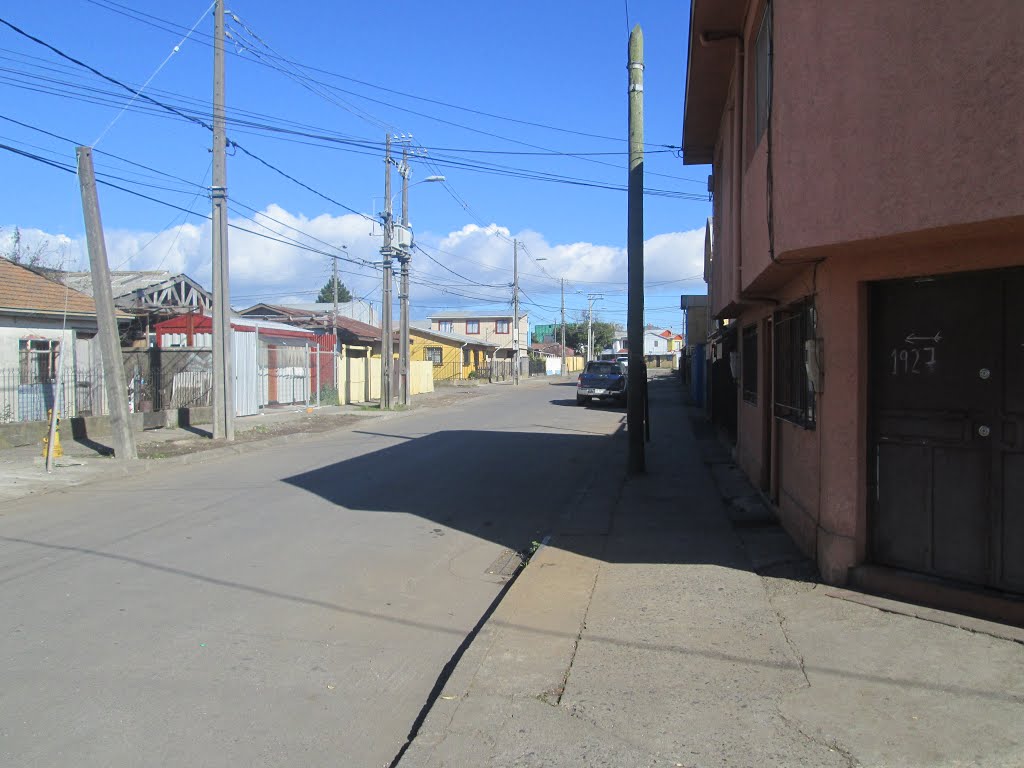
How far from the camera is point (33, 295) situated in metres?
18.2

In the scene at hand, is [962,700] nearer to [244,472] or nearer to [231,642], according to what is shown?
[231,642]

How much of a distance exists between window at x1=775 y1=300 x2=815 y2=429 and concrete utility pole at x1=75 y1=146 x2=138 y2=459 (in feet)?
36.2

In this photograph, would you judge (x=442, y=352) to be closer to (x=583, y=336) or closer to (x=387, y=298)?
(x=387, y=298)

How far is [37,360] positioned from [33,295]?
1684mm

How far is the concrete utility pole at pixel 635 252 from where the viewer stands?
39.8 ft

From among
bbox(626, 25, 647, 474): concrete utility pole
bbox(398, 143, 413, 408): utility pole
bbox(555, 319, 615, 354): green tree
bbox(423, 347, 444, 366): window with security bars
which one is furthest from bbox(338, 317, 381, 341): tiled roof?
bbox(555, 319, 615, 354): green tree

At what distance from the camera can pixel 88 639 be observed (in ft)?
17.4

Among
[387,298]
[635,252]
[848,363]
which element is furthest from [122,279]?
[848,363]

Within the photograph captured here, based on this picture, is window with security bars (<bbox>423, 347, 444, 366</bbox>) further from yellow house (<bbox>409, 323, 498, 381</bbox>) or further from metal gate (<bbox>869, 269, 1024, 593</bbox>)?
metal gate (<bbox>869, 269, 1024, 593</bbox>)

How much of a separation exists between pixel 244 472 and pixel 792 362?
30.8 feet

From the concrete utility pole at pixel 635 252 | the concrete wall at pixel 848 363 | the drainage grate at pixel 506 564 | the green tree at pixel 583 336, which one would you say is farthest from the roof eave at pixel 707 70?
the green tree at pixel 583 336

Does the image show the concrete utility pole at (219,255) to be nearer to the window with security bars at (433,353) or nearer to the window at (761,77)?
the window at (761,77)

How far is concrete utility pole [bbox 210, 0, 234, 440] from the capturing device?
17500 millimetres

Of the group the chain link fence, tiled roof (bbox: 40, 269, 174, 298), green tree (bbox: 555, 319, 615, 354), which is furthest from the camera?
green tree (bbox: 555, 319, 615, 354)
